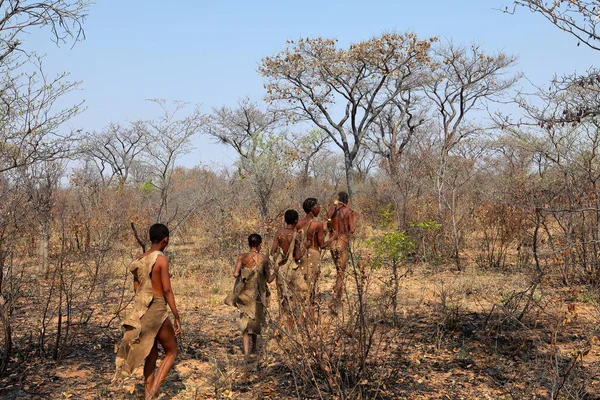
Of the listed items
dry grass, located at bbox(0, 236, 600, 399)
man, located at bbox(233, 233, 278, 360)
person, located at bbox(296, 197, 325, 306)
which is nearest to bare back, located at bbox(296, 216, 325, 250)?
person, located at bbox(296, 197, 325, 306)

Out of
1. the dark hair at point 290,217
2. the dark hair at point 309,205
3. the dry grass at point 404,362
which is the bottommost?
the dry grass at point 404,362

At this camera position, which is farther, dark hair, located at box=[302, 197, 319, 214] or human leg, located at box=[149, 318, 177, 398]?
dark hair, located at box=[302, 197, 319, 214]

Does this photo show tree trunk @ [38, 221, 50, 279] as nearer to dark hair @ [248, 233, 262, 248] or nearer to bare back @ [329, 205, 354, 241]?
bare back @ [329, 205, 354, 241]

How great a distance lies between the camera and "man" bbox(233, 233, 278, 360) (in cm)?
462

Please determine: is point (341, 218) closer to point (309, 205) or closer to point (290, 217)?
point (309, 205)

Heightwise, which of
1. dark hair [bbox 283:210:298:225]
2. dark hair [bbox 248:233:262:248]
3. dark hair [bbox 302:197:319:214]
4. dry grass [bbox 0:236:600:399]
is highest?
dark hair [bbox 302:197:319:214]

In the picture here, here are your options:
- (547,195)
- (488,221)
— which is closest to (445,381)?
(547,195)

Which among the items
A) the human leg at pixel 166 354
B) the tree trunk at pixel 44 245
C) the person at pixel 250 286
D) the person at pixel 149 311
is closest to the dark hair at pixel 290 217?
the person at pixel 250 286

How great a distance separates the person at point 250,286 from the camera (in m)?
4.62

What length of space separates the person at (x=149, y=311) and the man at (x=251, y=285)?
0.98 meters

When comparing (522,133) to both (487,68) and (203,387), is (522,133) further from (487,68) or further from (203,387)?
(487,68)

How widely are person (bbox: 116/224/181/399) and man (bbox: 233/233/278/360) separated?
0.98 meters

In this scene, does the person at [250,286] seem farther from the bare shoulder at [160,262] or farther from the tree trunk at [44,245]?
the tree trunk at [44,245]

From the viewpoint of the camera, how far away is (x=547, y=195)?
305 inches
